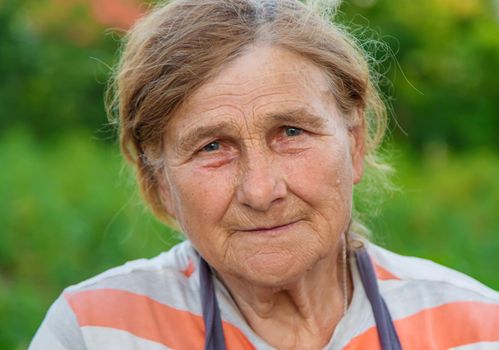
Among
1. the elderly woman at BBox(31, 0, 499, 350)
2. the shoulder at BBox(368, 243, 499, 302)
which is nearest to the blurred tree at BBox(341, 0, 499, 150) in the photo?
the shoulder at BBox(368, 243, 499, 302)

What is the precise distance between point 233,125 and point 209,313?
0.43 meters

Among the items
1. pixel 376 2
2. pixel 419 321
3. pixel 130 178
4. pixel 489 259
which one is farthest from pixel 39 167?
pixel 376 2

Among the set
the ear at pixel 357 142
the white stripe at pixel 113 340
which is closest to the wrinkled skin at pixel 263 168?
the ear at pixel 357 142

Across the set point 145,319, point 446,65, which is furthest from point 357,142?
point 446,65

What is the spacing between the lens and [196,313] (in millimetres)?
2100

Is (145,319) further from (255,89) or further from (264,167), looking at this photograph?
(255,89)

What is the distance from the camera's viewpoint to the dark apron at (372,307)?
2.05m

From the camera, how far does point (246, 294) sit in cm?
214

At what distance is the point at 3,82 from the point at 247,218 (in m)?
14.0

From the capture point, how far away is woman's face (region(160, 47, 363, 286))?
1.92m

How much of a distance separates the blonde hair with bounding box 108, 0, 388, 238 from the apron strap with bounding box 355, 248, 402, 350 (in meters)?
0.35

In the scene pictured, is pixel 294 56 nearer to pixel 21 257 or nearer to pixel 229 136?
pixel 229 136

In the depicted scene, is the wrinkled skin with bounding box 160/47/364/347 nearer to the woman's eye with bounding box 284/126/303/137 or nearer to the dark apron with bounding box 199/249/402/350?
the woman's eye with bounding box 284/126/303/137

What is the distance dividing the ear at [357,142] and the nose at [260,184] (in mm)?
279
